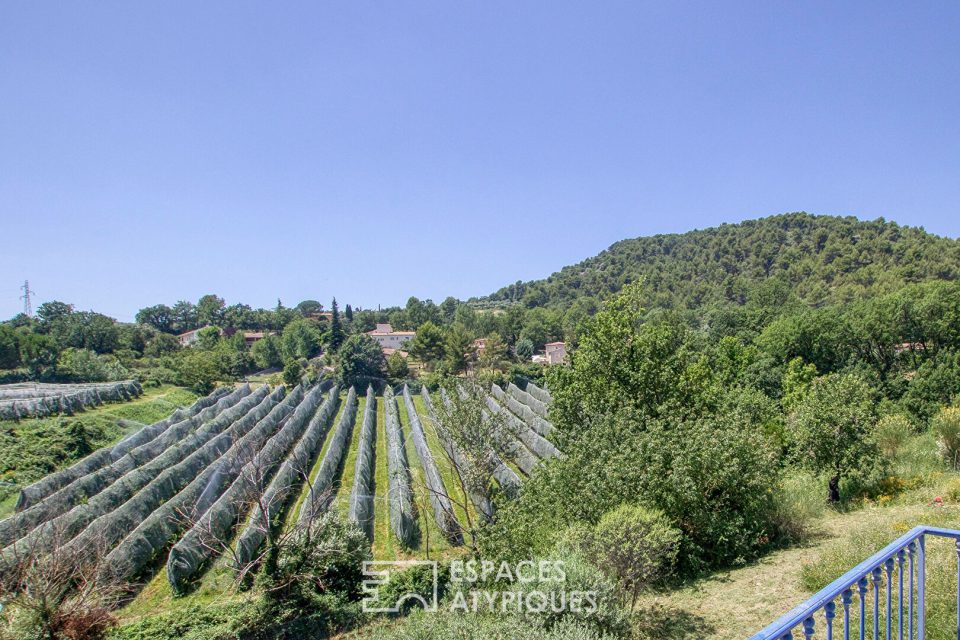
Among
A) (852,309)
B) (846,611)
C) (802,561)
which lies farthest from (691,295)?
(846,611)

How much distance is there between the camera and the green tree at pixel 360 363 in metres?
48.1

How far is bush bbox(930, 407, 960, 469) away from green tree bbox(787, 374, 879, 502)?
10.6 ft

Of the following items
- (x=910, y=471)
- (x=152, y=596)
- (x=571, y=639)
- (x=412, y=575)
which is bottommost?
(x=152, y=596)

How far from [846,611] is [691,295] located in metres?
117

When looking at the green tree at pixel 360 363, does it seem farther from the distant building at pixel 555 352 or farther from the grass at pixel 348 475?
the distant building at pixel 555 352

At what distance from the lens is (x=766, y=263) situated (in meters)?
115

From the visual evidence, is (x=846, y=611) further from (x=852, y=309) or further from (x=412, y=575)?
(x=852, y=309)

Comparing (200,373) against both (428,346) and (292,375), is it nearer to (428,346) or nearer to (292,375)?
(292,375)

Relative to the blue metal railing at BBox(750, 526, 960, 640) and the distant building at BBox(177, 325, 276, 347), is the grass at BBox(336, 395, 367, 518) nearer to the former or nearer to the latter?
the blue metal railing at BBox(750, 526, 960, 640)

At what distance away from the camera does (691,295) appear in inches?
→ 4345

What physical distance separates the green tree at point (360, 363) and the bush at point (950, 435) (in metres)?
40.2

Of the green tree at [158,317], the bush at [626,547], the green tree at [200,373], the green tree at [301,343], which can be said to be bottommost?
the bush at [626,547]

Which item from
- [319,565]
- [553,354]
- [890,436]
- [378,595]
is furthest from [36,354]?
[890,436]

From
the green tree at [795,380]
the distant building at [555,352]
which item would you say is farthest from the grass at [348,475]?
the distant building at [555,352]
